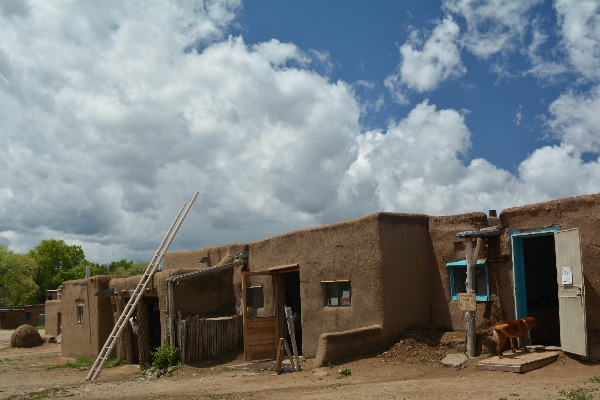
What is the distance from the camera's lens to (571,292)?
1130 centimetres

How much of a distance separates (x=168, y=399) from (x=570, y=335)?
7953mm

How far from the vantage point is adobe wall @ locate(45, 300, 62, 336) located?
101 feet

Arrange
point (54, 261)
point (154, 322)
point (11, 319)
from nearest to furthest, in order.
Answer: point (154, 322)
point (11, 319)
point (54, 261)

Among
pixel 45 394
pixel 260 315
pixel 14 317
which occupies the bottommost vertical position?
pixel 14 317

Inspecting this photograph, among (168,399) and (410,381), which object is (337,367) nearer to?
(410,381)

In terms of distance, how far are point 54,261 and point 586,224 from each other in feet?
239

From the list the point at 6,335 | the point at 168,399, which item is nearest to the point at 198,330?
the point at 168,399

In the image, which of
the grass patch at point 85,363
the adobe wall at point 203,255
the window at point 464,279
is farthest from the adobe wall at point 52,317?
the window at point 464,279

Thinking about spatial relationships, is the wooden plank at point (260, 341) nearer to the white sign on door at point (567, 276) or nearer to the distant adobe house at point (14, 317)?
the white sign on door at point (567, 276)

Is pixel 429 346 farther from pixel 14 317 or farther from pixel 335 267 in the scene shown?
pixel 14 317

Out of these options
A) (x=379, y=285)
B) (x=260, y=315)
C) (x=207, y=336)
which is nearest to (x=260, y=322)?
(x=260, y=315)

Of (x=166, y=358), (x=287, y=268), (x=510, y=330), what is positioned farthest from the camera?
(x=287, y=268)

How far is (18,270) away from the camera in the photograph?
54.7m

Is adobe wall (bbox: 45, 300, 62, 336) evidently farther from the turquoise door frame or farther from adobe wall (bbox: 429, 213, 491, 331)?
the turquoise door frame
